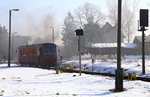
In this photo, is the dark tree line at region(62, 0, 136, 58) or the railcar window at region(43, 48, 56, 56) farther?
the dark tree line at region(62, 0, 136, 58)

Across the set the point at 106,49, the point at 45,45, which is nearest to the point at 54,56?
the point at 45,45

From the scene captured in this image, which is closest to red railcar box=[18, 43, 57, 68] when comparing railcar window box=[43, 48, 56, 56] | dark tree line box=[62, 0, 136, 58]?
railcar window box=[43, 48, 56, 56]

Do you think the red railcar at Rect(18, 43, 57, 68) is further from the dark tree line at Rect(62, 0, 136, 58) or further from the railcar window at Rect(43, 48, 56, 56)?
the dark tree line at Rect(62, 0, 136, 58)

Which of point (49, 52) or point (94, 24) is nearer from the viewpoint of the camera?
point (49, 52)

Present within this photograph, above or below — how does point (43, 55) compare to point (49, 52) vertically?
below

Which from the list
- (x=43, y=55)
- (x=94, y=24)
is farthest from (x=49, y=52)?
(x=94, y=24)

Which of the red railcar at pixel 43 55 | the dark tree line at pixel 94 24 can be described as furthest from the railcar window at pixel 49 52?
the dark tree line at pixel 94 24

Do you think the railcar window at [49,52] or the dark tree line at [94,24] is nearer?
the railcar window at [49,52]

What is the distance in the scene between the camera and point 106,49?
249 ft

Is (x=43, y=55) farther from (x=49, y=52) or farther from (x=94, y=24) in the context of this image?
(x=94, y=24)

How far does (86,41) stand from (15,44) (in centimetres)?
4967

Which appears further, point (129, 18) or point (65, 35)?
point (65, 35)

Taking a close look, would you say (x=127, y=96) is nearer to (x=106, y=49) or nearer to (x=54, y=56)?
(x=54, y=56)

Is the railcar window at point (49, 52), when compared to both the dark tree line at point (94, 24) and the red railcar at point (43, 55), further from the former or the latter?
the dark tree line at point (94, 24)
